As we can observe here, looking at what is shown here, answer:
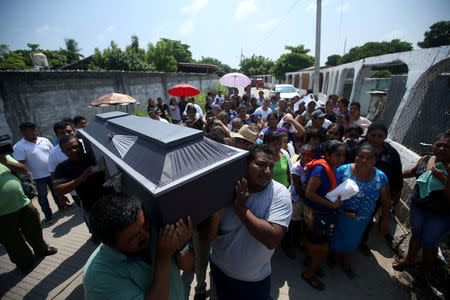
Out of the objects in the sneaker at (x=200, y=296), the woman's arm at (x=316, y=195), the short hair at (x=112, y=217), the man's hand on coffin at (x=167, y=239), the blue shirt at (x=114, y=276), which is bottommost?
the sneaker at (x=200, y=296)

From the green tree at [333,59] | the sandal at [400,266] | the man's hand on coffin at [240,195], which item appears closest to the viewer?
the man's hand on coffin at [240,195]

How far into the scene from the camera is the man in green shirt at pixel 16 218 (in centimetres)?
236

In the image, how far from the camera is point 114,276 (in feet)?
2.94

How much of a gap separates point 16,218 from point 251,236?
3155 millimetres

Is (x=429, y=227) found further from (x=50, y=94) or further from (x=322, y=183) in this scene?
(x=50, y=94)

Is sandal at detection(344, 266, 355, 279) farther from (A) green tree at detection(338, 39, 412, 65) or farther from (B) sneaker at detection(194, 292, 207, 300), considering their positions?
(A) green tree at detection(338, 39, 412, 65)

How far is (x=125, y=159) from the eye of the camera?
1.23 m

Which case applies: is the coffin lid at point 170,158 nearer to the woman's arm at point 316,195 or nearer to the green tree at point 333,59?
the woman's arm at point 316,195

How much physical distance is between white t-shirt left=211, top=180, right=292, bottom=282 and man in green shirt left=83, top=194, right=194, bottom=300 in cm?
55

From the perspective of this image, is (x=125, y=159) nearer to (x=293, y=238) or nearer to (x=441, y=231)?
(x=293, y=238)

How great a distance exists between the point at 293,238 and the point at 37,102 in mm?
7383

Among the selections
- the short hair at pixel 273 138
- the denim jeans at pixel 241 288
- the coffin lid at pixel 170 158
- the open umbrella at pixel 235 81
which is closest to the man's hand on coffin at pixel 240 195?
the coffin lid at pixel 170 158

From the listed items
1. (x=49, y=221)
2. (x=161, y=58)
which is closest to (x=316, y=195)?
(x=49, y=221)

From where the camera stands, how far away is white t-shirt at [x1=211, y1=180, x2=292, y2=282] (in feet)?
4.48
